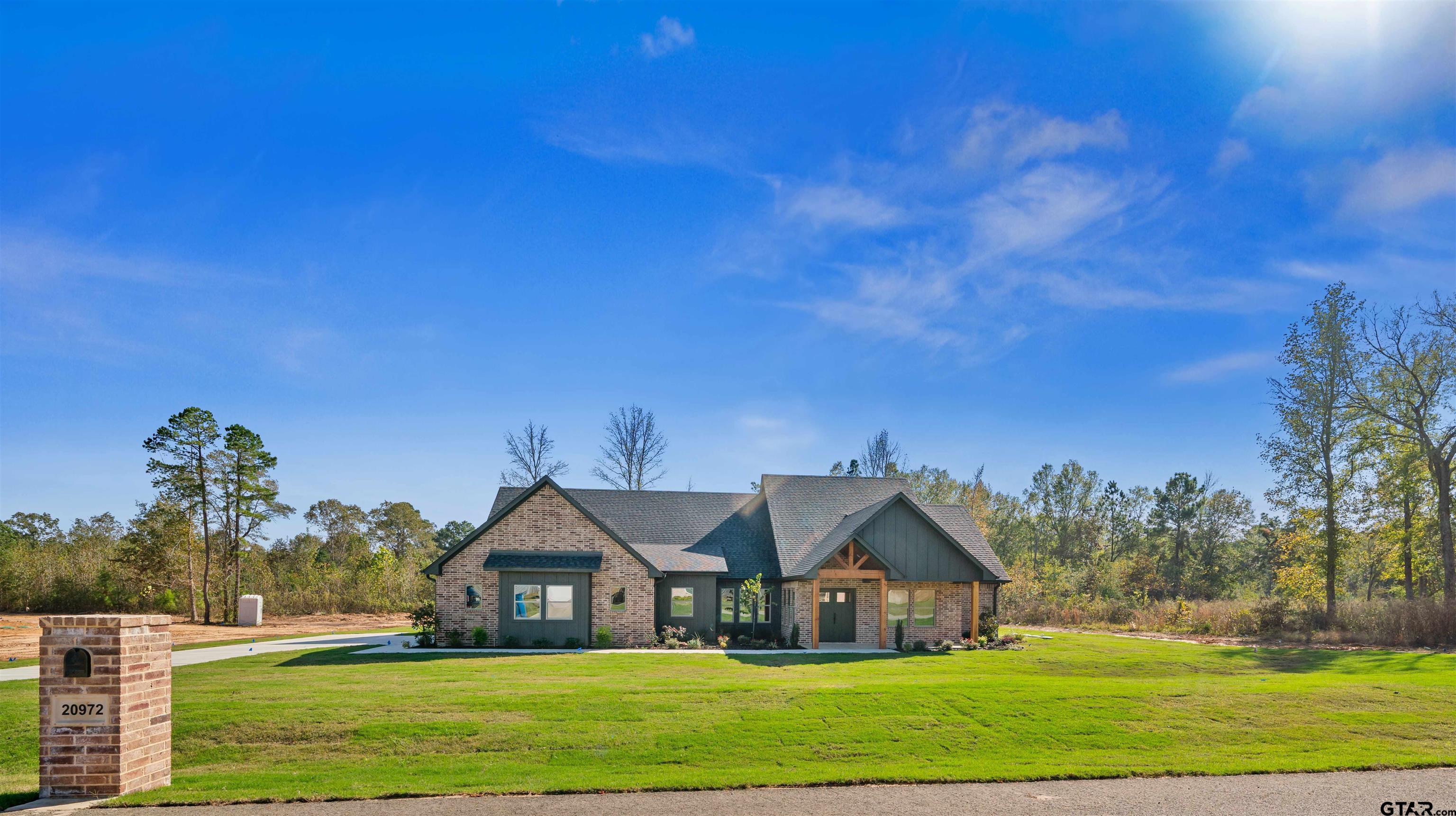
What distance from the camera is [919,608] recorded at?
97.1 feet

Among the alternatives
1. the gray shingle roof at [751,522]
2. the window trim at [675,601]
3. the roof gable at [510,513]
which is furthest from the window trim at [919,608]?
the roof gable at [510,513]

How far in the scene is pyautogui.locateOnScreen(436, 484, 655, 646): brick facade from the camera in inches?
1084

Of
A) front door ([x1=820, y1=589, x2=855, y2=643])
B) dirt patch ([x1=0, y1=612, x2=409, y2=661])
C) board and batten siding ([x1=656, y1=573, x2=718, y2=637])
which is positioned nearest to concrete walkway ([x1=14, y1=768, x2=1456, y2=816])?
front door ([x1=820, y1=589, x2=855, y2=643])

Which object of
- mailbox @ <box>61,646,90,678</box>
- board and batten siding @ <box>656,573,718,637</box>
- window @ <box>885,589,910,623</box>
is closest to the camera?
mailbox @ <box>61,646,90,678</box>

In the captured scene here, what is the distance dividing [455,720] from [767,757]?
4.87 meters

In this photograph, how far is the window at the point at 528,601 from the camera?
2762 centimetres

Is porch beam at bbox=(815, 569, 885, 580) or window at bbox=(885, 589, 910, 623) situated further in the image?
window at bbox=(885, 589, 910, 623)

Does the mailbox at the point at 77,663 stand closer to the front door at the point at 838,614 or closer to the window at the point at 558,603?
the window at the point at 558,603

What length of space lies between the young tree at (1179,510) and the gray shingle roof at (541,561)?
152 feet

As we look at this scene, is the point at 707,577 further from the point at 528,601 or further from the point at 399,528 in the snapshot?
the point at 399,528

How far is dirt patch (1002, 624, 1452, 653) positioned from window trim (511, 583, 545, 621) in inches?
867

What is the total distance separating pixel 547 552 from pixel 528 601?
1.64m

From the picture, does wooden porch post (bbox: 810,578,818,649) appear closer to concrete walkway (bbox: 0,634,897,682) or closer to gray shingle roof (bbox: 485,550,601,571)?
concrete walkway (bbox: 0,634,897,682)

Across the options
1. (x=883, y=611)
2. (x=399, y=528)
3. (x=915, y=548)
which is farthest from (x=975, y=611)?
(x=399, y=528)
